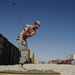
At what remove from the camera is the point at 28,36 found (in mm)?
8094

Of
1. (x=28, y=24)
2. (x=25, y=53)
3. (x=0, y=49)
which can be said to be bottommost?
(x=25, y=53)

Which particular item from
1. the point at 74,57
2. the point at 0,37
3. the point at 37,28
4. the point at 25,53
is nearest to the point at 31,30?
the point at 37,28

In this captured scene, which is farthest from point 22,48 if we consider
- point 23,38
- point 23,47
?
point 23,38

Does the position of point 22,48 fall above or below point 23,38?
below

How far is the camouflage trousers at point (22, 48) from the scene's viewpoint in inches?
314

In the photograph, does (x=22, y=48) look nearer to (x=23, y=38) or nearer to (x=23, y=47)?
(x=23, y=47)

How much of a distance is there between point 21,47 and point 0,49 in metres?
25.7

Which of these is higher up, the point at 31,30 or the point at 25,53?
the point at 31,30

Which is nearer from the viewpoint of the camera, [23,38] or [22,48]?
[22,48]

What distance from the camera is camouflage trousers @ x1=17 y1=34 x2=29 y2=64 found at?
26.2 ft

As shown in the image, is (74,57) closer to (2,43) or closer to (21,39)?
(2,43)

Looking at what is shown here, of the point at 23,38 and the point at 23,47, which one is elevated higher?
the point at 23,38

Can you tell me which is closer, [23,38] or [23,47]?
[23,47]

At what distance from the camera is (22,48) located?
802cm
